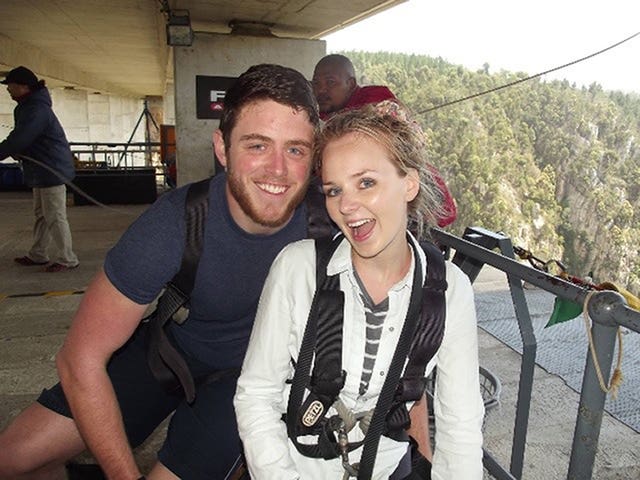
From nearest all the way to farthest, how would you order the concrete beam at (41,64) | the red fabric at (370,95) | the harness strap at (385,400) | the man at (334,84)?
1. the harness strap at (385,400)
2. the red fabric at (370,95)
3. the man at (334,84)
4. the concrete beam at (41,64)

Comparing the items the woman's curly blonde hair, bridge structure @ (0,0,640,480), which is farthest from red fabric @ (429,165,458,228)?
the woman's curly blonde hair

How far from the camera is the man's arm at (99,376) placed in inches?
68.5

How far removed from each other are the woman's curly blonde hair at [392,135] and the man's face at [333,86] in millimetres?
2457

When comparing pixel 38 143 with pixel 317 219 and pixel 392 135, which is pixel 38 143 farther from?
pixel 392 135

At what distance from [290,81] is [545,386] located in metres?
3.36

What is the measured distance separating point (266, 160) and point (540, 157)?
284 feet

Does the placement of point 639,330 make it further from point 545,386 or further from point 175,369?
point 545,386

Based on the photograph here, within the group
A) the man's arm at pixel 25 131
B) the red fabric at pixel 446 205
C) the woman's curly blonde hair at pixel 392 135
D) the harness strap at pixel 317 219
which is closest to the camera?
the woman's curly blonde hair at pixel 392 135

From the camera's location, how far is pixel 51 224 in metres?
6.22

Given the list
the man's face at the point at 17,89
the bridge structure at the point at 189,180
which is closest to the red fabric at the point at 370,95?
the bridge structure at the point at 189,180

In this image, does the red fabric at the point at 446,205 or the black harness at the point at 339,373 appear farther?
the red fabric at the point at 446,205

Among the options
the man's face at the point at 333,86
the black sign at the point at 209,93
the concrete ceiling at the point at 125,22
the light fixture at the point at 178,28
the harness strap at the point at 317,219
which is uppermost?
the concrete ceiling at the point at 125,22

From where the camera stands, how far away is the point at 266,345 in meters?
1.61

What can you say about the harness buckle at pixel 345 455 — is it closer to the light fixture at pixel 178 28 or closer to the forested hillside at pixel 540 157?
the light fixture at pixel 178 28
